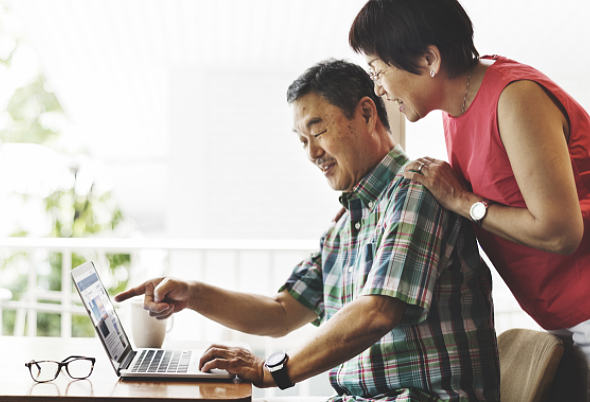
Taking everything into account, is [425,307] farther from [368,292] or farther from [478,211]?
[478,211]

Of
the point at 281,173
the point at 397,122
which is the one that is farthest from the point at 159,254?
the point at 397,122

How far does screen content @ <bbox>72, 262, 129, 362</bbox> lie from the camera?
1186 millimetres

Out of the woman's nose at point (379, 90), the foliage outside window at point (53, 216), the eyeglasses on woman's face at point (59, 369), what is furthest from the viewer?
the foliage outside window at point (53, 216)

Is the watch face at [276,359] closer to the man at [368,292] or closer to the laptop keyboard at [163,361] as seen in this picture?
the man at [368,292]

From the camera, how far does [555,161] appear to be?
1.12m

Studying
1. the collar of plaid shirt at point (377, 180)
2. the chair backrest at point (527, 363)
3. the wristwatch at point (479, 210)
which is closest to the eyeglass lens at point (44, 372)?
the collar of plaid shirt at point (377, 180)

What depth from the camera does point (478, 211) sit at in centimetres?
121

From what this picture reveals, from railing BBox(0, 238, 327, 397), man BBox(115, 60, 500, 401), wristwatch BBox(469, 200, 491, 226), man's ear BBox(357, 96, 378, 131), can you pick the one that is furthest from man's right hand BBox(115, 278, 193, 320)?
railing BBox(0, 238, 327, 397)

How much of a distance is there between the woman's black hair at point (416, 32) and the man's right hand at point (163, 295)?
861mm

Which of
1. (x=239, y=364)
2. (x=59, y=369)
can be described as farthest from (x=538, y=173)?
(x=59, y=369)

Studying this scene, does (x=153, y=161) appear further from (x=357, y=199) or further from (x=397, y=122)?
(x=357, y=199)

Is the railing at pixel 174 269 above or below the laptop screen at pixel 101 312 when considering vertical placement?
below

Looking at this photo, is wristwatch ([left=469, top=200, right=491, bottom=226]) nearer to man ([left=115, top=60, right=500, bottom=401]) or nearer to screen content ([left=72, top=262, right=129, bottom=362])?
man ([left=115, top=60, right=500, bottom=401])

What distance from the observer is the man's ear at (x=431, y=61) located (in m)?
1.25
